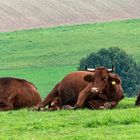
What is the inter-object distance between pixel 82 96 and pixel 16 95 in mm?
2064

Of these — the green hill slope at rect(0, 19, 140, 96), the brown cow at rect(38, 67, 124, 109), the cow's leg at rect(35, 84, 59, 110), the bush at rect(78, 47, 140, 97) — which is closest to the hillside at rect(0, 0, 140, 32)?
the green hill slope at rect(0, 19, 140, 96)

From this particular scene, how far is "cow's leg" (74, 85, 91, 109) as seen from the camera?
A: 58.0ft

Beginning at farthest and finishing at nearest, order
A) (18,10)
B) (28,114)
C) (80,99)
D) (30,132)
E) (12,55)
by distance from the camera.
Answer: (18,10)
(12,55)
(80,99)
(28,114)
(30,132)

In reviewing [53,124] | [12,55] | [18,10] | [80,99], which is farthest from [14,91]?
[18,10]

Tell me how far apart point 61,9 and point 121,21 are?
6.60 meters

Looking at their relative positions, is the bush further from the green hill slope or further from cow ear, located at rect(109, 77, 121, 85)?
cow ear, located at rect(109, 77, 121, 85)

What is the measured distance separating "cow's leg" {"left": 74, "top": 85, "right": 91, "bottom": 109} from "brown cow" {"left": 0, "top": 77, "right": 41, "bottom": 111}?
74.1 inches

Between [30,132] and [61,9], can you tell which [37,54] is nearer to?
[61,9]

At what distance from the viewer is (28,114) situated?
53.3 ft

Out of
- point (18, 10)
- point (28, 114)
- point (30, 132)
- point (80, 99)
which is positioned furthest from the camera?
point (18, 10)

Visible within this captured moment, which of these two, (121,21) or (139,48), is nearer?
(139,48)

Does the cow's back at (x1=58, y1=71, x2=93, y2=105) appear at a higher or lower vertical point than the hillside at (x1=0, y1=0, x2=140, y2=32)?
lower

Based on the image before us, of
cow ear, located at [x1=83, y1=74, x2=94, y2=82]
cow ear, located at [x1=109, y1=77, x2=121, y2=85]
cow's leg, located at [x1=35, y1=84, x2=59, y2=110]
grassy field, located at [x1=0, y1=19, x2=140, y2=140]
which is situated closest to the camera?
grassy field, located at [x1=0, y1=19, x2=140, y2=140]

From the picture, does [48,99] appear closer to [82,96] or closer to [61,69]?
[82,96]
